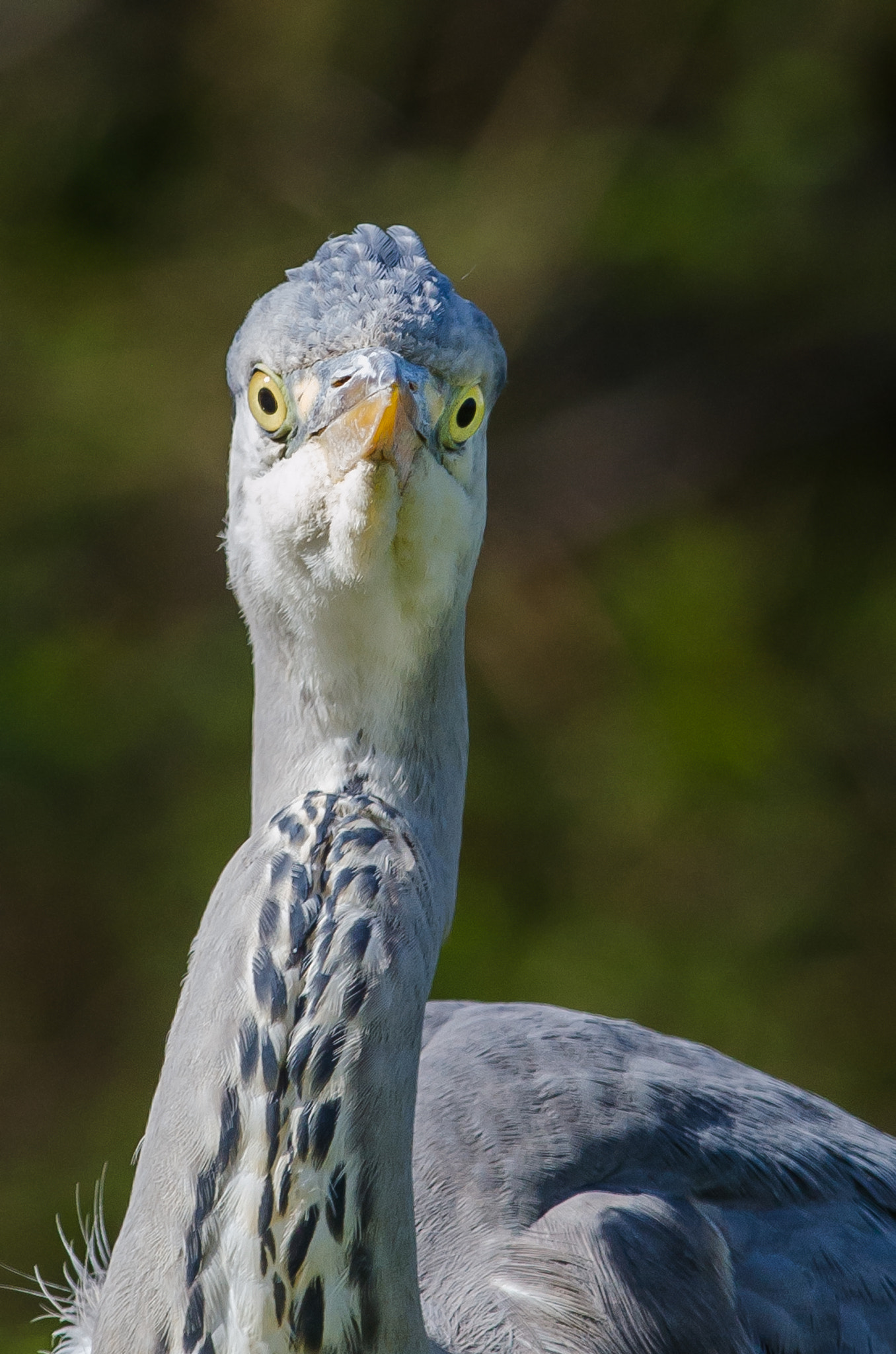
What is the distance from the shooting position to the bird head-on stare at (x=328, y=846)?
137 centimetres

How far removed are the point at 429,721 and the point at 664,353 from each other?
11.7 ft

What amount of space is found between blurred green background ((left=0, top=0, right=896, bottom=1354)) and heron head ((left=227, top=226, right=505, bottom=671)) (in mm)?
2912

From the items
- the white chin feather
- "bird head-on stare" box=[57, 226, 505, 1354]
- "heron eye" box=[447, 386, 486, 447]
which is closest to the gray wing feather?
"bird head-on stare" box=[57, 226, 505, 1354]

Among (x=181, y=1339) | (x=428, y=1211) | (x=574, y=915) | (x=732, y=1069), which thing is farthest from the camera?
(x=574, y=915)

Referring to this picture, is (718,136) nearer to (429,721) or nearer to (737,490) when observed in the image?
(737,490)

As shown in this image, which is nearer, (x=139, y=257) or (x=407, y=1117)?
(x=407, y=1117)

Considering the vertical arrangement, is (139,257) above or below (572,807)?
above

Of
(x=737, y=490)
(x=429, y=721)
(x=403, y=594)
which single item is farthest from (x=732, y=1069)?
(x=737, y=490)

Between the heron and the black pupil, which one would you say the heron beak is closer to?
the heron

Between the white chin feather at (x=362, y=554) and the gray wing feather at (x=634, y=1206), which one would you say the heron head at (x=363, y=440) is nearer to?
the white chin feather at (x=362, y=554)

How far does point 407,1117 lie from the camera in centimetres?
144

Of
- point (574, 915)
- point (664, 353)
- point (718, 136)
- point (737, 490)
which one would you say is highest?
point (718, 136)

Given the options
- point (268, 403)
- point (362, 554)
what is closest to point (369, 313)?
point (268, 403)

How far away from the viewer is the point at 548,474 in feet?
16.1
